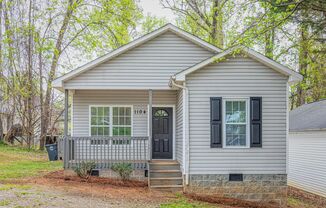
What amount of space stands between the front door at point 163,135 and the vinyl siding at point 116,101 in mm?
359

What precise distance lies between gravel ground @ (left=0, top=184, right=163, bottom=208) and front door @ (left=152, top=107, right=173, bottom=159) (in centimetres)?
441

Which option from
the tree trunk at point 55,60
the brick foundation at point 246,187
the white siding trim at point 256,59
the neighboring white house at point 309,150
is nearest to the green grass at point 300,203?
the brick foundation at point 246,187

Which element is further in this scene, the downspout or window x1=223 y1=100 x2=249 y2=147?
window x1=223 y1=100 x2=249 y2=147

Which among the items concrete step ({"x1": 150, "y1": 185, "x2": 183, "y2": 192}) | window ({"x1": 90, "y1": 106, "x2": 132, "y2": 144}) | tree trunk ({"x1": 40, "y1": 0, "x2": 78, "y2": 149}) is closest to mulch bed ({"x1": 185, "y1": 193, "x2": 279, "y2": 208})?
concrete step ({"x1": 150, "y1": 185, "x2": 183, "y2": 192})

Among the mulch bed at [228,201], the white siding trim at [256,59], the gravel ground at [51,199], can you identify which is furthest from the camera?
the white siding trim at [256,59]

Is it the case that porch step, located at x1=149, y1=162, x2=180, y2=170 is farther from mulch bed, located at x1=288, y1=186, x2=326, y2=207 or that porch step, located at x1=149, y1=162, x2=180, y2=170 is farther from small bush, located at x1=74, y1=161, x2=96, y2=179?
mulch bed, located at x1=288, y1=186, x2=326, y2=207

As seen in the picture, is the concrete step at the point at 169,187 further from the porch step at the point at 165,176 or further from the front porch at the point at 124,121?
the front porch at the point at 124,121

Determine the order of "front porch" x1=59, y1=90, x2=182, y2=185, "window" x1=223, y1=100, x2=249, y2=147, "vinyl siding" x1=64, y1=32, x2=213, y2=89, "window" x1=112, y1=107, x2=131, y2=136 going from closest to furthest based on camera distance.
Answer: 1. "window" x1=223, y1=100, x2=249, y2=147
2. "vinyl siding" x1=64, y1=32, x2=213, y2=89
3. "front porch" x1=59, y1=90, x2=182, y2=185
4. "window" x1=112, y1=107, x2=131, y2=136

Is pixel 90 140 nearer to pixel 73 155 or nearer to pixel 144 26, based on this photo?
pixel 73 155

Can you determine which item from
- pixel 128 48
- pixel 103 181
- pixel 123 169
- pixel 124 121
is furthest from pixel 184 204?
pixel 128 48

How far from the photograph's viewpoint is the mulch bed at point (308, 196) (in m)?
13.7

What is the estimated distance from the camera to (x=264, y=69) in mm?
11609

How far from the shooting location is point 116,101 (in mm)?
13984

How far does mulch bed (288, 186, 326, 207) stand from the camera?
13727 millimetres
